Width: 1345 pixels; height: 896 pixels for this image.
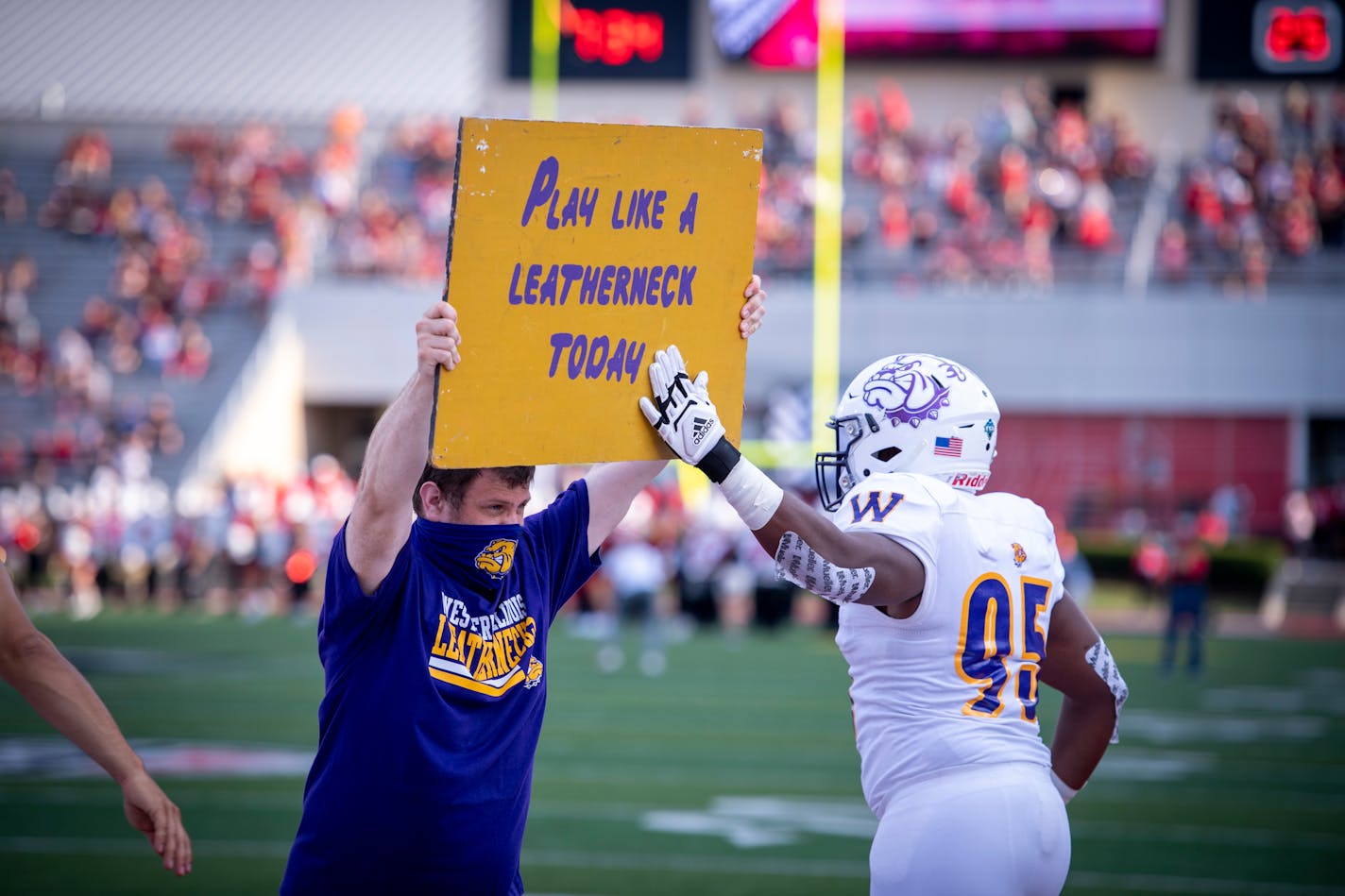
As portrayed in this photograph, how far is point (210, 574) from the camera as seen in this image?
2242 cm

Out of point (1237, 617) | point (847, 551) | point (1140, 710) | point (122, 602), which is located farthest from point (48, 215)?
point (847, 551)

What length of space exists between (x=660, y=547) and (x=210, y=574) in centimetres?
688

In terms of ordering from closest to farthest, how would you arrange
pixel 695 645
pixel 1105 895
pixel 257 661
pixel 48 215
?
pixel 1105 895
pixel 257 661
pixel 695 645
pixel 48 215

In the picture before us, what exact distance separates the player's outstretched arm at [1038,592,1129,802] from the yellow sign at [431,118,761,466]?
917 millimetres

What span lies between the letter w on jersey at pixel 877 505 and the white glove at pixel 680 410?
32 centimetres

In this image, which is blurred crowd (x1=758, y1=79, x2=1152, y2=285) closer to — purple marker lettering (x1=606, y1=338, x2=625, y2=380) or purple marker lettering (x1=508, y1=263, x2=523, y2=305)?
purple marker lettering (x1=606, y1=338, x2=625, y2=380)

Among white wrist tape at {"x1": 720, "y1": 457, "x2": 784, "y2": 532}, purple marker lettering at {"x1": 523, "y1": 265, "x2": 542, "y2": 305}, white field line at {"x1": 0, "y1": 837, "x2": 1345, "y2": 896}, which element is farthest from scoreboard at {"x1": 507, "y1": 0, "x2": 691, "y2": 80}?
white wrist tape at {"x1": 720, "y1": 457, "x2": 784, "y2": 532}

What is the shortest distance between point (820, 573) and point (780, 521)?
14 cm

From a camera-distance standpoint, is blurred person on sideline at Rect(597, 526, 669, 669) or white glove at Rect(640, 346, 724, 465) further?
blurred person on sideline at Rect(597, 526, 669, 669)

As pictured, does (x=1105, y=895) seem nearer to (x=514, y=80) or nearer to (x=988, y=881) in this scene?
(x=988, y=881)

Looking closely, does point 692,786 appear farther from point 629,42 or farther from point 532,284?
point 629,42

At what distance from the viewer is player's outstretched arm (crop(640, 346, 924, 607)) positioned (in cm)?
301

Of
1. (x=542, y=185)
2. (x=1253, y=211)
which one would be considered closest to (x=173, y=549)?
(x=1253, y=211)

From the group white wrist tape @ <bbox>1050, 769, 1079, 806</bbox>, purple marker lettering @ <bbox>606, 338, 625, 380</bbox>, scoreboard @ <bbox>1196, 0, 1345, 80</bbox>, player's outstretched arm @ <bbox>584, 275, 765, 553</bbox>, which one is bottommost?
white wrist tape @ <bbox>1050, 769, 1079, 806</bbox>
